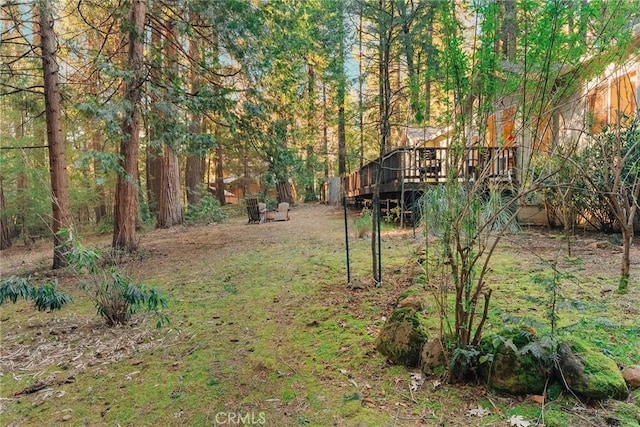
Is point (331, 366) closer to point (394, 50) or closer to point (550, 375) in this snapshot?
point (550, 375)

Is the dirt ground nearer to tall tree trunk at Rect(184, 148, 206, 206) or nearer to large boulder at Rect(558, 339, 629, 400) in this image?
large boulder at Rect(558, 339, 629, 400)

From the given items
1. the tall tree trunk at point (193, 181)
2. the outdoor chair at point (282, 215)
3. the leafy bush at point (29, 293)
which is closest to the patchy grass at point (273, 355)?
the leafy bush at point (29, 293)

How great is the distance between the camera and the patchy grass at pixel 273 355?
6.62 ft

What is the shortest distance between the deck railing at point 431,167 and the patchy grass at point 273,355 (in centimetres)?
67

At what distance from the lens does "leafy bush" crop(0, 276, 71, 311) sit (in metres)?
2.90

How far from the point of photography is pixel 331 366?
2.53 meters

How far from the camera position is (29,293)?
118 inches

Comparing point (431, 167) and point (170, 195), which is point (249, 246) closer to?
point (431, 167)

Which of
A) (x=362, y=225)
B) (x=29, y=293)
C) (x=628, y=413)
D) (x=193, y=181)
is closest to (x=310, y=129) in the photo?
(x=193, y=181)

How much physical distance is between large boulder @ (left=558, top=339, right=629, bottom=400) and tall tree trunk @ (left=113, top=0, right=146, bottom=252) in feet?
20.1

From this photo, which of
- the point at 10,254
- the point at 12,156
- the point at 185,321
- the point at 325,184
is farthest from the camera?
the point at 325,184

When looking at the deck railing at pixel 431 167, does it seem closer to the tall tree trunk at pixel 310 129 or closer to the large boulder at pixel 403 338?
the large boulder at pixel 403 338

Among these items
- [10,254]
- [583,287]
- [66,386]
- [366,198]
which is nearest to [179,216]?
[10,254]

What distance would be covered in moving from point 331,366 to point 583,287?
2.87 m
